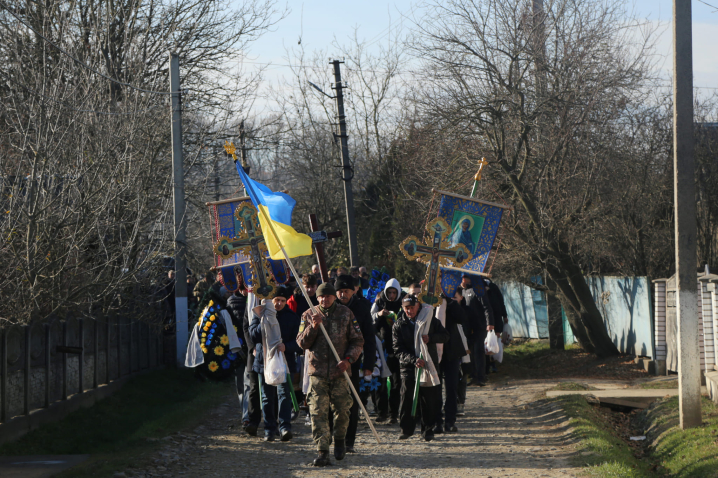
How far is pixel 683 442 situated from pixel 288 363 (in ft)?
14.6

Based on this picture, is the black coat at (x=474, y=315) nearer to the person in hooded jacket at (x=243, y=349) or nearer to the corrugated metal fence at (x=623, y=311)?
the person in hooded jacket at (x=243, y=349)

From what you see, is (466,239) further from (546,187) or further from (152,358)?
(152,358)

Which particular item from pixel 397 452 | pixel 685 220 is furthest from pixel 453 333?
pixel 685 220

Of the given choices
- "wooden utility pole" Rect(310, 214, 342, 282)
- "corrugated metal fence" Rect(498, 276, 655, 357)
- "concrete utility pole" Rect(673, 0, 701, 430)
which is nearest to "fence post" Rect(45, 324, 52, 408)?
"wooden utility pole" Rect(310, 214, 342, 282)

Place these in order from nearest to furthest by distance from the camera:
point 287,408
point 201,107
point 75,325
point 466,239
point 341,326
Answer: point 341,326 → point 287,408 → point 466,239 → point 75,325 → point 201,107

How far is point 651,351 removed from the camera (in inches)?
641

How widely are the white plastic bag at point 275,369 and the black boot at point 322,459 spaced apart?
1273mm

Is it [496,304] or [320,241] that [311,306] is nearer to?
[320,241]

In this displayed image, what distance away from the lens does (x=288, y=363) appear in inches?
378

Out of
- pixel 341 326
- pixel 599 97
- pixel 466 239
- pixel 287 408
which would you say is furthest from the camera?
pixel 599 97

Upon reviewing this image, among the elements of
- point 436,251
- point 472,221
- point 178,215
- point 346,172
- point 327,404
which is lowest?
point 327,404

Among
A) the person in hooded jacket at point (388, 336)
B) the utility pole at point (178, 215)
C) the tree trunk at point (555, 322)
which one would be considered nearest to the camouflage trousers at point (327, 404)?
the person in hooded jacket at point (388, 336)

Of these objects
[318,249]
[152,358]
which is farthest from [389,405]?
[152,358]

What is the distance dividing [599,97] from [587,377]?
5.60 metres
